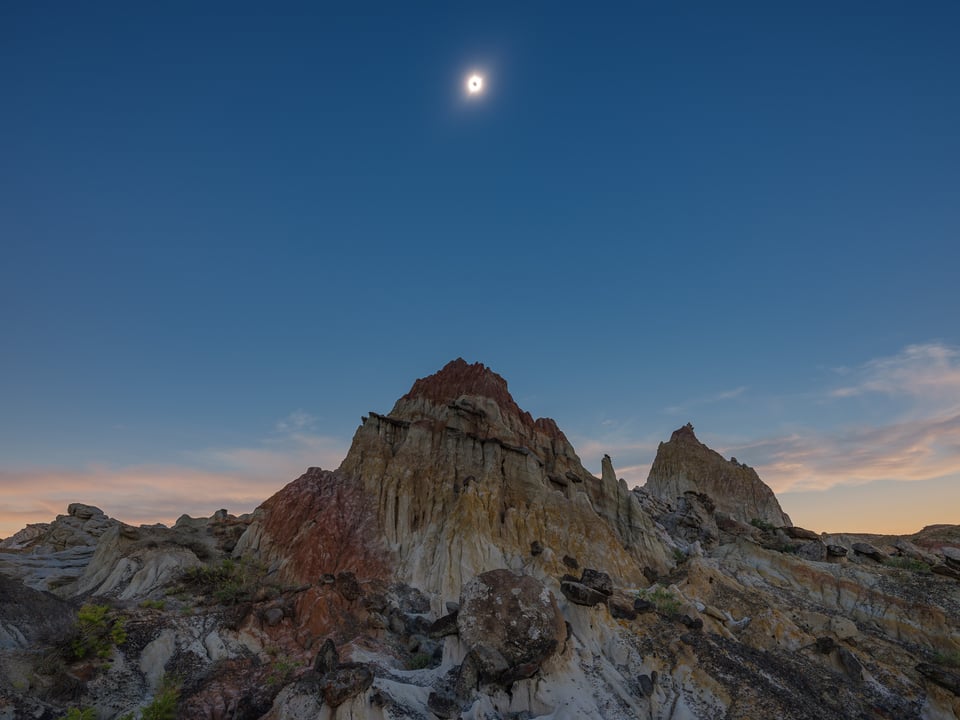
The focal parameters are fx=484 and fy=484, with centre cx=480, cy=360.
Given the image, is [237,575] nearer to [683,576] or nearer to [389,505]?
[389,505]

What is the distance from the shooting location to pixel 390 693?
18.8 m

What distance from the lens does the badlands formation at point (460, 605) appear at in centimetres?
1920

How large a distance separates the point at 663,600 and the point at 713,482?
2162 inches

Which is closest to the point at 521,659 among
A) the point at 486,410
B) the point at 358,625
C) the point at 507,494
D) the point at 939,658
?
the point at 358,625

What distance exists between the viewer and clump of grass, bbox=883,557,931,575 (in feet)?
123

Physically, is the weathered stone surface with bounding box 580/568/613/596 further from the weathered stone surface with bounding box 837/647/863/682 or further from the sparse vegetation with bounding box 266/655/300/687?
the sparse vegetation with bounding box 266/655/300/687

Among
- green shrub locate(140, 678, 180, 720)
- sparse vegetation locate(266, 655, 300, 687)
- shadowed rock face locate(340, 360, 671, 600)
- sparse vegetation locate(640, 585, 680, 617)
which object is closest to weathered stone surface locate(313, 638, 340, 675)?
sparse vegetation locate(266, 655, 300, 687)

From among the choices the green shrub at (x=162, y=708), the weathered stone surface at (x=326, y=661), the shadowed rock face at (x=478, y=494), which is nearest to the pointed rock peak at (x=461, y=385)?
the shadowed rock face at (x=478, y=494)

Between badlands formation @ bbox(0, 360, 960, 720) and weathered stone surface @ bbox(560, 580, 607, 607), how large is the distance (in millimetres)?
106

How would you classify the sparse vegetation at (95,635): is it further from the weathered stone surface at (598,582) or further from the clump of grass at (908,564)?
the clump of grass at (908,564)

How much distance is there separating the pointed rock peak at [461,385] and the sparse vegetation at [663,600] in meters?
23.9

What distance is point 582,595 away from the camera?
912 inches

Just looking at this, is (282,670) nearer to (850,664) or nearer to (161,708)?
(161,708)

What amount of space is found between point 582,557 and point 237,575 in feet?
79.8
